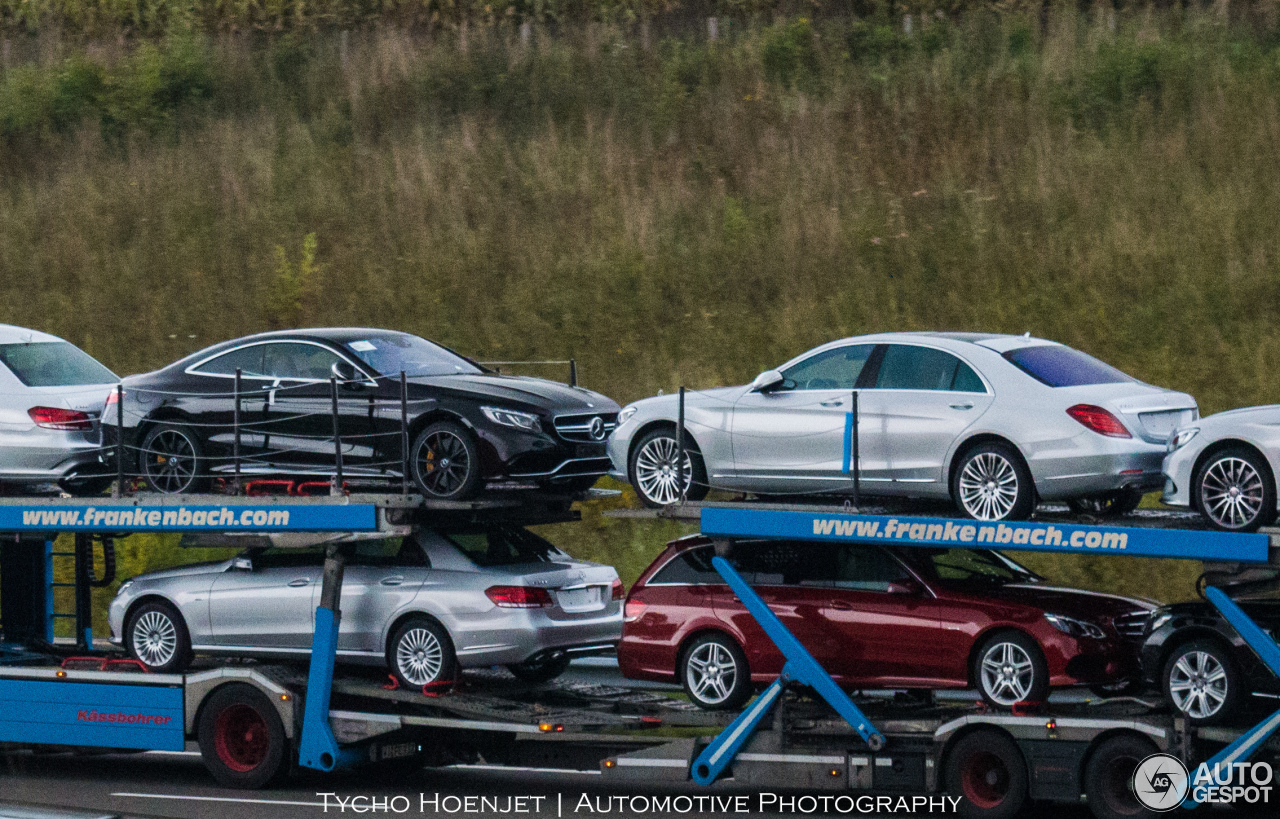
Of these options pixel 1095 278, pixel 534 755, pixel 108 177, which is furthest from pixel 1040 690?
pixel 108 177

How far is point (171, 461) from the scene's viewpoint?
1268 centimetres

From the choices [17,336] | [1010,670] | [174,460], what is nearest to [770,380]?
[1010,670]

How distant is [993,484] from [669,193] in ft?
41.5

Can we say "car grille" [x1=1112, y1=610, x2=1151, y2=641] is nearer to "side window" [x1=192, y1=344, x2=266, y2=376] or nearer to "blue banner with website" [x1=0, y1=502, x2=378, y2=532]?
"blue banner with website" [x1=0, y1=502, x2=378, y2=532]

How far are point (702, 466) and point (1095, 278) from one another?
9161mm

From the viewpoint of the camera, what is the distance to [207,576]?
42.3 ft

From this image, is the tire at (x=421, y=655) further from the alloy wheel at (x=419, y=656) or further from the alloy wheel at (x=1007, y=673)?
the alloy wheel at (x=1007, y=673)

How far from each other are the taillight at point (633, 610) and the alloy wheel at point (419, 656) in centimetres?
138

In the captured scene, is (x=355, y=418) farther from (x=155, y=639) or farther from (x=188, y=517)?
(x=155, y=639)

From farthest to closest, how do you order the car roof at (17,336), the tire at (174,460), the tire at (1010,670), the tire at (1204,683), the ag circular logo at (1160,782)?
1. the car roof at (17,336)
2. the tire at (174,460)
3. the tire at (1010,670)
4. the tire at (1204,683)
5. the ag circular logo at (1160,782)

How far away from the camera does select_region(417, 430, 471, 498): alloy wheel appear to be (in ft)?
38.7

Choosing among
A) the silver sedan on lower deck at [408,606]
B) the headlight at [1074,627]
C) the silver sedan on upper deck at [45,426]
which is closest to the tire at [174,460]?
the silver sedan on upper deck at [45,426]

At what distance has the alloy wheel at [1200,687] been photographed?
9828mm

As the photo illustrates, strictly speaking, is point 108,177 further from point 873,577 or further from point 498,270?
point 873,577
